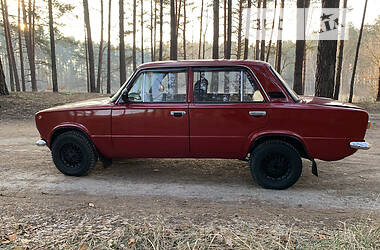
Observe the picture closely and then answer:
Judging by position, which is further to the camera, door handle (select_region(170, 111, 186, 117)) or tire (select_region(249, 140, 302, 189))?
door handle (select_region(170, 111, 186, 117))

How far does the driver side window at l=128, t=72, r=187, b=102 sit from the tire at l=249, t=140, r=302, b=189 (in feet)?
5.19

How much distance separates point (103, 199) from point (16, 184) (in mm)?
1702

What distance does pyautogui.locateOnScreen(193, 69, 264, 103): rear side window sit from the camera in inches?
166

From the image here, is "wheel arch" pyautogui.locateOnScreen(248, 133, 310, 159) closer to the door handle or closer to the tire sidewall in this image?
the door handle

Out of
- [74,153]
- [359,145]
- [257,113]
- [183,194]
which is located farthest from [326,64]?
[74,153]

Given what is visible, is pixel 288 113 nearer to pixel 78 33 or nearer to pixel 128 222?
pixel 128 222

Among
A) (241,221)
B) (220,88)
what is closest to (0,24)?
(220,88)

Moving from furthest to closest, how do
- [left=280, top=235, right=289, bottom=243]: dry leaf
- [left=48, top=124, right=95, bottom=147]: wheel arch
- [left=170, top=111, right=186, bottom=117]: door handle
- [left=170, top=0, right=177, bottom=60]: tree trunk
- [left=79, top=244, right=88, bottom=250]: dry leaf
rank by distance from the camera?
[left=170, top=0, right=177, bottom=60]: tree trunk < [left=48, top=124, right=95, bottom=147]: wheel arch < [left=170, top=111, right=186, bottom=117]: door handle < [left=280, top=235, right=289, bottom=243]: dry leaf < [left=79, top=244, right=88, bottom=250]: dry leaf

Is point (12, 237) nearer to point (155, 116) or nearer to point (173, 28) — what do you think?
point (155, 116)

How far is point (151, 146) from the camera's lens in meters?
4.50

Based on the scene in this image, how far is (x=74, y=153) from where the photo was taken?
4781 mm

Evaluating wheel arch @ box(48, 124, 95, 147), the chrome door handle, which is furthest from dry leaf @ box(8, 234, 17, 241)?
the chrome door handle

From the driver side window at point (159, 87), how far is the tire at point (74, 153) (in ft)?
3.87

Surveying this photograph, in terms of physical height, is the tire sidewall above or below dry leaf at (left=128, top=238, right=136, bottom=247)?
above
